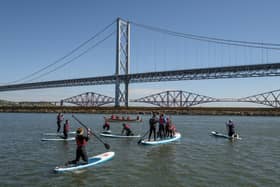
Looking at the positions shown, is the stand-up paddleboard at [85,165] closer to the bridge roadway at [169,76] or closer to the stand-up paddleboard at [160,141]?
the stand-up paddleboard at [160,141]

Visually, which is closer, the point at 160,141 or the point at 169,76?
the point at 160,141

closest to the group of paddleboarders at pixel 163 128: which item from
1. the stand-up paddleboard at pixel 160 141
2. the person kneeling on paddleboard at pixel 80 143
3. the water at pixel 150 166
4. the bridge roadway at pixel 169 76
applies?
the stand-up paddleboard at pixel 160 141

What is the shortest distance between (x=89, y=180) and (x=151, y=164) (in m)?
3.34

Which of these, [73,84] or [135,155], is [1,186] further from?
[73,84]

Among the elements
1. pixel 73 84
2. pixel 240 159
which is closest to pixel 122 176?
pixel 240 159

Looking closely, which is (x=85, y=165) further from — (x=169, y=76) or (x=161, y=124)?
(x=169, y=76)

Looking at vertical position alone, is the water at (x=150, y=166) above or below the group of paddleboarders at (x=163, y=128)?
below

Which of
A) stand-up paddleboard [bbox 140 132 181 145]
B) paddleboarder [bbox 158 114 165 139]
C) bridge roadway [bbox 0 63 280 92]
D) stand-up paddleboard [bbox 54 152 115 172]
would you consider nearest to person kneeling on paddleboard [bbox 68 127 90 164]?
stand-up paddleboard [bbox 54 152 115 172]

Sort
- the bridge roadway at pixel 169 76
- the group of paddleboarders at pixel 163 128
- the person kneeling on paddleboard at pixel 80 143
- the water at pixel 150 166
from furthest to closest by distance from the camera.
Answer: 1. the bridge roadway at pixel 169 76
2. the group of paddleboarders at pixel 163 128
3. the person kneeling on paddleboard at pixel 80 143
4. the water at pixel 150 166

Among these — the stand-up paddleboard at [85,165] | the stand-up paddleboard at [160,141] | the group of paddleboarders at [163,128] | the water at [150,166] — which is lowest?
A: the water at [150,166]

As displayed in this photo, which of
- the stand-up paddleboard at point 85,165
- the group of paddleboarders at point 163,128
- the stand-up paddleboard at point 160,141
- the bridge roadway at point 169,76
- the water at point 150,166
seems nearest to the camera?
the water at point 150,166

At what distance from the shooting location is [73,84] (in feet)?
310

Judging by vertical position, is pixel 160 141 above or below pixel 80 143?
below

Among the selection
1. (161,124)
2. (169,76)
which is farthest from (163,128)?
(169,76)
